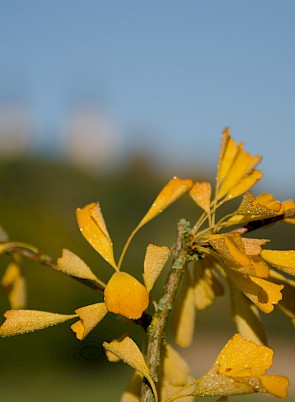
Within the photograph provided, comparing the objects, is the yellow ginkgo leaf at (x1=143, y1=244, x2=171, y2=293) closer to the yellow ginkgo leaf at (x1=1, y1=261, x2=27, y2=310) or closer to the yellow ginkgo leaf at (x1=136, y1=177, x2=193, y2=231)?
the yellow ginkgo leaf at (x1=136, y1=177, x2=193, y2=231)

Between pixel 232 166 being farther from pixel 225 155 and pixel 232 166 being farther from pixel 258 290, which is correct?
pixel 258 290

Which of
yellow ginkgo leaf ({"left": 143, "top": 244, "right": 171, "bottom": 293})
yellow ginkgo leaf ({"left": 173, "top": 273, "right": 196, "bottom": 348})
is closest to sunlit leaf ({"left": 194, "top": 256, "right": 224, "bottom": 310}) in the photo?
yellow ginkgo leaf ({"left": 173, "top": 273, "right": 196, "bottom": 348})

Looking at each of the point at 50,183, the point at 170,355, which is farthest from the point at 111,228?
the point at 170,355

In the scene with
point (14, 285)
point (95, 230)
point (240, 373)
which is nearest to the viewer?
point (240, 373)

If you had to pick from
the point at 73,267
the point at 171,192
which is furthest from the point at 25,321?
the point at 171,192

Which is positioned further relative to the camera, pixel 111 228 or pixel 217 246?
pixel 111 228

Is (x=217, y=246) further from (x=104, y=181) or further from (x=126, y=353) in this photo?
(x=104, y=181)

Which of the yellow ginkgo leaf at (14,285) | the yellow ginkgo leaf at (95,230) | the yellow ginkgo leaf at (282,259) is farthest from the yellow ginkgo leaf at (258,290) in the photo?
the yellow ginkgo leaf at (14,285)
